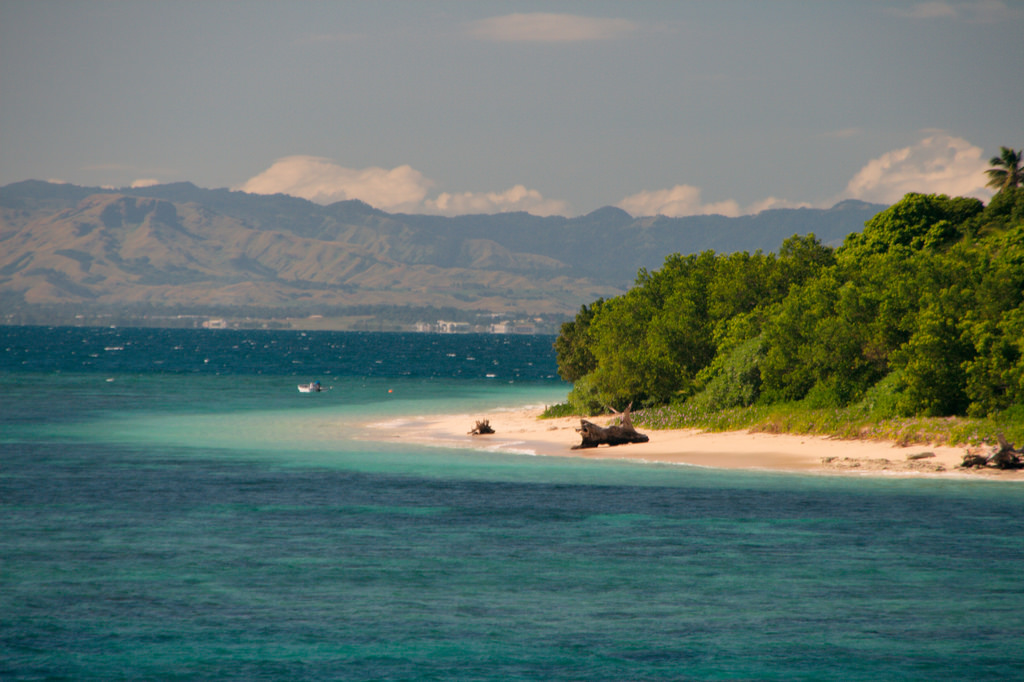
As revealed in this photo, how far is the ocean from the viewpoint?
61.2 ft

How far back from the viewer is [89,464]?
45.6 m

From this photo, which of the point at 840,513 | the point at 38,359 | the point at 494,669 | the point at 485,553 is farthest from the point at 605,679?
the point at 38,359

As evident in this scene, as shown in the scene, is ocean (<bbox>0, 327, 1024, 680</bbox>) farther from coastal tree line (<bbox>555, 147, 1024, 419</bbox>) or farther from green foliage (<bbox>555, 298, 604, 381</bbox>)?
green foliage (<bbox>555, 298, 604, 381</bbox>)

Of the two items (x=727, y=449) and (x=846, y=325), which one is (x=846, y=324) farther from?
(x=727, y=449)

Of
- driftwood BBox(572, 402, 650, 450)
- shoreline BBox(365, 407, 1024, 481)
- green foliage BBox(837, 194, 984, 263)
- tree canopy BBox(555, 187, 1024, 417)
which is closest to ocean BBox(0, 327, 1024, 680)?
shoreline BBox(365, 407, 1024, 481)

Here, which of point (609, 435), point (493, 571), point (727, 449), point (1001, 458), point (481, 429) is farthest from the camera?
point (481, 429)

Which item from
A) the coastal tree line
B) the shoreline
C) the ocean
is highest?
the coastal tree line

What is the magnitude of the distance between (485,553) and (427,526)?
165 inches

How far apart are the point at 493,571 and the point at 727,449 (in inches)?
1008

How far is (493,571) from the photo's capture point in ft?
82.6

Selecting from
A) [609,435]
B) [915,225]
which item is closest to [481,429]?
[609,435]

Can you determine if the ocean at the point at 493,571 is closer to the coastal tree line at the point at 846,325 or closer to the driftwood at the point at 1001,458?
the driftwood at the point at 1001,458

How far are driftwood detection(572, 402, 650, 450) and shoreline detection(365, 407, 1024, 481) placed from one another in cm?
36

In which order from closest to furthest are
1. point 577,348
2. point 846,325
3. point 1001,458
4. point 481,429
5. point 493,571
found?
1. point 493,571
2. point 1001,458
3. point 846,325
4. point 481,429
5. point 577,348
